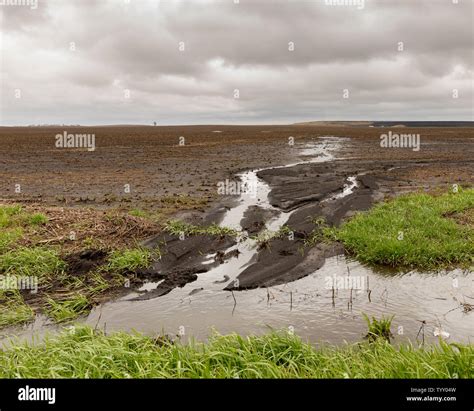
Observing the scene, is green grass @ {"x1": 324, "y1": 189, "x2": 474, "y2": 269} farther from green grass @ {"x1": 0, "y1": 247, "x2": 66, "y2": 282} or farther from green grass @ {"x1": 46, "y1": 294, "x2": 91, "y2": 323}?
green grass @ {"x1": 0, "y1": 247, "x2": 66, "y2": 282}

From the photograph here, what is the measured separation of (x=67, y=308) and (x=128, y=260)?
8.44 feet

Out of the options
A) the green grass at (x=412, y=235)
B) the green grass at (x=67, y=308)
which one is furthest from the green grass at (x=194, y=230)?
the green grass at (x=67, y=308)

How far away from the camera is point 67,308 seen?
864 centimetres

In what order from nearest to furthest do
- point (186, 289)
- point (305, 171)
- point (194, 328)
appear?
point (194, 328)
point (186, 289)
point (305, 171)

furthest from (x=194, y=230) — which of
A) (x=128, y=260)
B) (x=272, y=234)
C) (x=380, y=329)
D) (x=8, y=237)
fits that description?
(x=380, y=329)

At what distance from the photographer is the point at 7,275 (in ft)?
33.4

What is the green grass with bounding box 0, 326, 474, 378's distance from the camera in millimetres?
5367

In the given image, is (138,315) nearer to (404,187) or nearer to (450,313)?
(450,313)

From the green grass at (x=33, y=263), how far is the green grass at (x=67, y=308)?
5.05ft

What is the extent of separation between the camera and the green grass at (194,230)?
13.6m

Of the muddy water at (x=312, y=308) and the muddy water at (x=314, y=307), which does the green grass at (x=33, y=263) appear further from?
the muddy water at (x=312, y=308)

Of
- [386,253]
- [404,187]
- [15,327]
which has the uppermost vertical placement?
[404,187]
